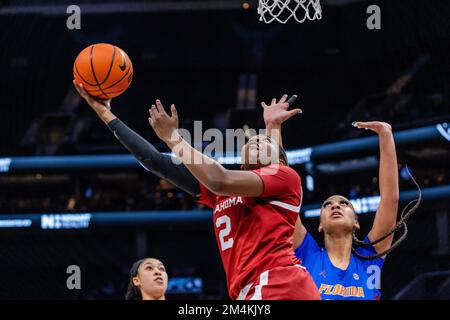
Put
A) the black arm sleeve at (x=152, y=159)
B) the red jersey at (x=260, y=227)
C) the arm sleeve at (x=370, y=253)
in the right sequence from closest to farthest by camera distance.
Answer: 1. the red jersey at (x=260, y=227)
2. the black arm sleeve at (x=152, y=159)
3. the arm sleeve at (x=370, y=253)

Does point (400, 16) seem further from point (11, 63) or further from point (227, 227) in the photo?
point (227, 227)

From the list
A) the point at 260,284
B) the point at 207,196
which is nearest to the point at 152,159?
the point at 207,196

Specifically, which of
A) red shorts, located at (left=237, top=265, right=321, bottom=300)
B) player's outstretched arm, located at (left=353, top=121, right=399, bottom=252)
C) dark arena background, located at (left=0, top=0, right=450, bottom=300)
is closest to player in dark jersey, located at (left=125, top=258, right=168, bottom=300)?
player's outstretched arm, located at (left=353, top=121, right=399, bottom=252)

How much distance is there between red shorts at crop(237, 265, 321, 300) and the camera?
2.79 meters

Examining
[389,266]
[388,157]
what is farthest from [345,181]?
[388,157]

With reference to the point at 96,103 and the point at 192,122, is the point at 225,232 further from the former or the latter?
the point at 192,122

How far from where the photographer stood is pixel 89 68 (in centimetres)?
349

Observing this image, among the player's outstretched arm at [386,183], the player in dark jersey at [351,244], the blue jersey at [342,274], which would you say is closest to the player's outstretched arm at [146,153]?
the player in dark jersey at [351,244]

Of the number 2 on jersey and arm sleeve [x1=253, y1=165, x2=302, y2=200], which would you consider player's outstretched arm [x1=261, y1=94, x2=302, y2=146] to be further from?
the number 2 on jersey

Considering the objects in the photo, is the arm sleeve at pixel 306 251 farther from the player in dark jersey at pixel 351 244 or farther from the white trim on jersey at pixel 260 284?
the white trim on jersey at pixel 260 284

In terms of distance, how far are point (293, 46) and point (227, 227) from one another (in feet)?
53.3

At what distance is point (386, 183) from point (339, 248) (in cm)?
46

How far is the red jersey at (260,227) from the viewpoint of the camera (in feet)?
9.41

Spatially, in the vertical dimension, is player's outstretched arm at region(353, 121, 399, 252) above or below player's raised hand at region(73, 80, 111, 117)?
below
